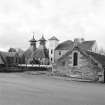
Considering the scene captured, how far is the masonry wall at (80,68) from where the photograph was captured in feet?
74.3

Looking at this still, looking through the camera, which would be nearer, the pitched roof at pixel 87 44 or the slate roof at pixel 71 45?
the pitched roof at pixel 87 44

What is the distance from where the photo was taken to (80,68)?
24.2m

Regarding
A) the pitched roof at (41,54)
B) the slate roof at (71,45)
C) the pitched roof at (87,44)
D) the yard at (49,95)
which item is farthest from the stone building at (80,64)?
the pitched roof at (41,54)

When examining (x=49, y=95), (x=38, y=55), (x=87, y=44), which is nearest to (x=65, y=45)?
(x=87, y=44)

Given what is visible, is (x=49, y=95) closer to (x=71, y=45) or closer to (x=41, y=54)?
(x=71, y=45)

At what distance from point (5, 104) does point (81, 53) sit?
58.9 ft

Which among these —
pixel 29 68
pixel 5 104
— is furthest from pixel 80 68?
pixel 29 68

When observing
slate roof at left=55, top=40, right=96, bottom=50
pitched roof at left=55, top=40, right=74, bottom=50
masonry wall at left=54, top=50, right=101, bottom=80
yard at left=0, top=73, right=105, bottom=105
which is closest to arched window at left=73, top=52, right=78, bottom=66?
masonry wall at left=54, top=50, right=101, bottom=80

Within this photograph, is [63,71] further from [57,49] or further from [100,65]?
[57,49]

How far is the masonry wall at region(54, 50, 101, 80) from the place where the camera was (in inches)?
891

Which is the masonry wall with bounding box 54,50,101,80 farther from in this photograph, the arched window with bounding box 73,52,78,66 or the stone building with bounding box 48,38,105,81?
the arched window with bounding box 73,52,78,66

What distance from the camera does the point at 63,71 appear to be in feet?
84.2

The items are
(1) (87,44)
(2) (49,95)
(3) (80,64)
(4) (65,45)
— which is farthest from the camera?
(4) (65,45)

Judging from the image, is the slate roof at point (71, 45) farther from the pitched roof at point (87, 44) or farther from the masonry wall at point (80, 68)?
the masonry wall at point (80, 68)
